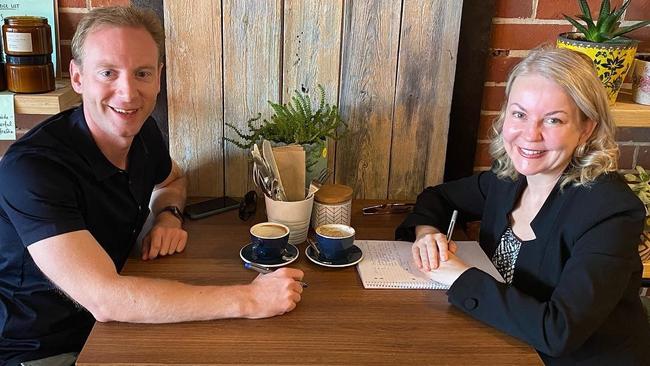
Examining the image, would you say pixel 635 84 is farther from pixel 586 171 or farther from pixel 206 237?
pixel 206 237

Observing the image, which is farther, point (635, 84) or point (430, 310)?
point (635, 84)

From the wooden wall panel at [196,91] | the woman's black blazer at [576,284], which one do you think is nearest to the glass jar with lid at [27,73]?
the wooden wall panel at [196,91]

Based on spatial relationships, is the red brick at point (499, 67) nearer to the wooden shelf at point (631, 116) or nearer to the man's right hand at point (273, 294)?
the wooden shelf at point (631, 116)

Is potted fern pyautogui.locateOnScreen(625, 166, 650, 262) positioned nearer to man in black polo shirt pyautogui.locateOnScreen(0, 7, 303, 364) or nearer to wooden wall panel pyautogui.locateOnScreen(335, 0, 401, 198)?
wooden wall panel pyautogui.locateOnScreen(335, 0, 401, 198)

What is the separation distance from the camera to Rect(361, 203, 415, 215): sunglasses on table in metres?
1.74

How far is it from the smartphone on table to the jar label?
0.54 metres

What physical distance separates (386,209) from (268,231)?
43cm

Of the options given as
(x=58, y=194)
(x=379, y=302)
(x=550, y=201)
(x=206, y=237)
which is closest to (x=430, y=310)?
(x=379, y=302)

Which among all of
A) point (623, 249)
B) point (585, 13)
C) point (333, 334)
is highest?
point (585, 13)

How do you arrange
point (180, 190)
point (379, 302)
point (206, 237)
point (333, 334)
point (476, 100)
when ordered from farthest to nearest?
point (476, 100), point (180, 190), point (206, 237), point (379, 302), point (333, 334)

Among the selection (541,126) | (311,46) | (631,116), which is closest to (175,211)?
(311,46)

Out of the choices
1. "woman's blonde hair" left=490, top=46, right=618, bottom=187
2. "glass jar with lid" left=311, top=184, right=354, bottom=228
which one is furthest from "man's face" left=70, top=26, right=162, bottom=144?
"woman's blonde hair" left=490, top=46, right=618, bottom=187

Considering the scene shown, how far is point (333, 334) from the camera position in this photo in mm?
1165

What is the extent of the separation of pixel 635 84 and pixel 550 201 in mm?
557
